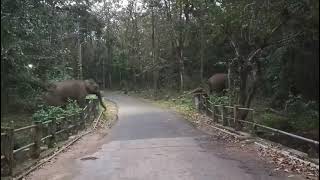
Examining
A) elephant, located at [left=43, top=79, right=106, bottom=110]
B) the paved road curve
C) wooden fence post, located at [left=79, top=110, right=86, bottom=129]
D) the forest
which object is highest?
the forest

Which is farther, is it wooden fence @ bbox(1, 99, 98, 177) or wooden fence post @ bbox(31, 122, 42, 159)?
wooden fence post @ bbox(31, 122, 42, 159)

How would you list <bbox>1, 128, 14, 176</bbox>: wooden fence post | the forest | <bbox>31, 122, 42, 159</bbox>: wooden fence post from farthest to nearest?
<bbox>31, 122, 42, 159</bbox>: wooden fence post < <bbox>1, 128, 14, 176</bbox>: wooden fence post < the forest

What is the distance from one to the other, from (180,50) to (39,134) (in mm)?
30788

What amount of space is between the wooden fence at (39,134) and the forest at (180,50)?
1.70 feet

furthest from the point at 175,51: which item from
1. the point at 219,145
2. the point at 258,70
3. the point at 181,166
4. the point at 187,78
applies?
the point at 181,166

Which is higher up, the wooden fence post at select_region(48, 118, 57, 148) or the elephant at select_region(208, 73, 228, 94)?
the elephant at select_region(208, 73, 228, 94)

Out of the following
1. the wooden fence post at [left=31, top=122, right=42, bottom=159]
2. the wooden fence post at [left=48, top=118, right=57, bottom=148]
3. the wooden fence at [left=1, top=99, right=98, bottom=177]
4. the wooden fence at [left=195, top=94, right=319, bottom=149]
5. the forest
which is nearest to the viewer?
the forest

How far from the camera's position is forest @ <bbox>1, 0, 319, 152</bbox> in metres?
5.33

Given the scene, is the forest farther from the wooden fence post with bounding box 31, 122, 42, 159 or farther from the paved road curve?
the paved road curve

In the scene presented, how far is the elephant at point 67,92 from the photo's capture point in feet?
80.2

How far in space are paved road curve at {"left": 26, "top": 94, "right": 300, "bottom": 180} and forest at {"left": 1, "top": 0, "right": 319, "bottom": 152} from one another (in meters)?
2.07

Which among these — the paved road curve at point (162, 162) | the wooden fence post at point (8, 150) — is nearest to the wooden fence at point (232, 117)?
the paved road curve at point (162, 162)

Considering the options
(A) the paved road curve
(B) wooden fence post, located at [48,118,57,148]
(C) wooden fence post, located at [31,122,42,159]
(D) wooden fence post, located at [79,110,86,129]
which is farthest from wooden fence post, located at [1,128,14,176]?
(D) wooden fence post, located at [79,110,86,129]

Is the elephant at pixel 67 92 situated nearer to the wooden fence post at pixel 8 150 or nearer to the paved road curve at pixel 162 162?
the paved road curve at pixel 162 162
